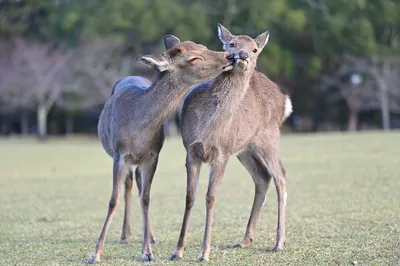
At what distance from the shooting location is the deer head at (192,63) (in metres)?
6.98

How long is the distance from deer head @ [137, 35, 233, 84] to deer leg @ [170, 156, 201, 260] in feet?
2.72

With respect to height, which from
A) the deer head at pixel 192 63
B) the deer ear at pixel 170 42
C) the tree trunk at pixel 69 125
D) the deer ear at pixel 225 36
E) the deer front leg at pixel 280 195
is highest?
the deer ear at pixel 225 36

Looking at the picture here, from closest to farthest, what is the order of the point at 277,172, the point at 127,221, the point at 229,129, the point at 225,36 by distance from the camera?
1. the point at 229,129
2. the point at 225,36
3. the point at 277,172
4. the point at 127,221

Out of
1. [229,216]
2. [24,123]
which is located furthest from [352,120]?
[229,216]

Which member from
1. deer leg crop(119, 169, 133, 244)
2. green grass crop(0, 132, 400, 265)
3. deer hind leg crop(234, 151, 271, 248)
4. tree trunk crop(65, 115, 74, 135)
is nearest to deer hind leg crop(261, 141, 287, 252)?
deer hind leg crop(234, 151, 271, 248)

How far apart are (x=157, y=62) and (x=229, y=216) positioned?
357 centimetres

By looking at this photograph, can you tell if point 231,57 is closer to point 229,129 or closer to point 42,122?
point 229,129

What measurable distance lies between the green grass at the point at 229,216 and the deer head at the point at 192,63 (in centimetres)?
177

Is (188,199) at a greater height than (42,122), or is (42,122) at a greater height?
(188,199)

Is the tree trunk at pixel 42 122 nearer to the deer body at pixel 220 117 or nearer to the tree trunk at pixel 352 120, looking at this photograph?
the tree trunk at pixel 352 120

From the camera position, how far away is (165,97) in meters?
7.05

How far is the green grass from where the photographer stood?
273 inches

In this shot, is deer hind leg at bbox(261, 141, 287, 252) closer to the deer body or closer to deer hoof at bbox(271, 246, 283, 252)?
the deer body

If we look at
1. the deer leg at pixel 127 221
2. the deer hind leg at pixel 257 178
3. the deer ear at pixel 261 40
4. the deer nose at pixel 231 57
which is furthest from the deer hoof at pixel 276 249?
the deer ear at pixel 261 40
